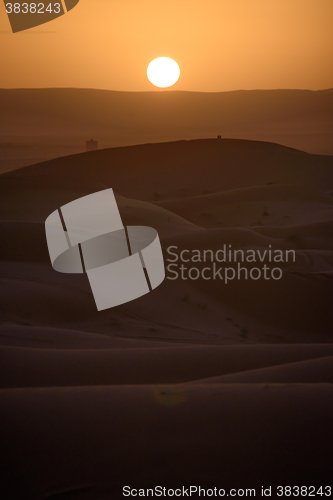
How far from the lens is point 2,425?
93.7 inches

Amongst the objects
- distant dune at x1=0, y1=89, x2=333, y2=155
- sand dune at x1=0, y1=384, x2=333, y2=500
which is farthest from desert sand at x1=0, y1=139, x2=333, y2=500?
distant dune at x1=0, y1=89, x2=333, y2=155

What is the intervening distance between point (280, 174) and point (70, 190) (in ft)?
43.4

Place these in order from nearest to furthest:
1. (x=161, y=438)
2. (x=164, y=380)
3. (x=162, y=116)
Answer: (x=161, y=438) → (x=164, y=380) → (x=162, y=116)

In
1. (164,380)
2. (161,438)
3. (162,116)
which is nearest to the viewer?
(161,438)

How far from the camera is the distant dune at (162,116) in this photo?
179 feet

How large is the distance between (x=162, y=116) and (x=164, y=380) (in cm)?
6098

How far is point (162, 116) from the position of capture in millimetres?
60719

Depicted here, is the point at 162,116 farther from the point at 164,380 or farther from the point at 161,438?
the point at 161,438

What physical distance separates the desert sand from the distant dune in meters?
45.8

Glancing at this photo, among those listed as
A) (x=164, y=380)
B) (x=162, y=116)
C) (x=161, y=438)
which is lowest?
(x=161, y=438)

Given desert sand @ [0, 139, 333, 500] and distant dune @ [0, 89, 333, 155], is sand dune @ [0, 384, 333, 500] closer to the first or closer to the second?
desert sand @ [0, 139, 333, 500]

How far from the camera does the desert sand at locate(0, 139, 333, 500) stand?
81.7 inches

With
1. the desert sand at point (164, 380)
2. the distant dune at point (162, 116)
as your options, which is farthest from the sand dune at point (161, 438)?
the distant dune at point (162, 116)

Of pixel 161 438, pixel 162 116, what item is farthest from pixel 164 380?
pixel 162 116
